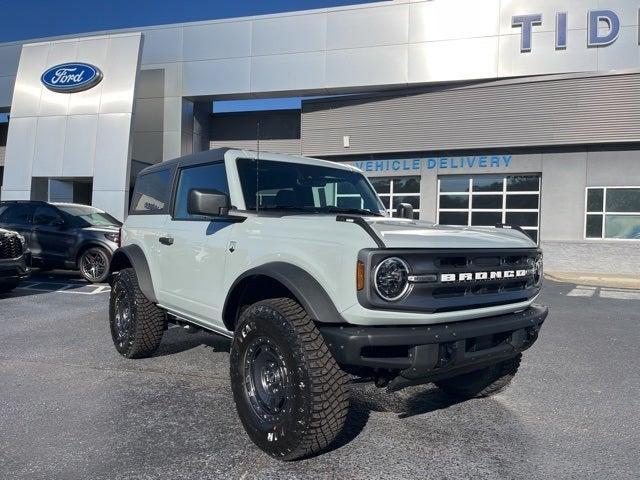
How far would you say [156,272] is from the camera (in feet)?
15.9

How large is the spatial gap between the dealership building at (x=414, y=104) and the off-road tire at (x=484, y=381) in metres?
14.8

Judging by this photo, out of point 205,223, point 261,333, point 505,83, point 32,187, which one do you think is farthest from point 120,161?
point 261,333

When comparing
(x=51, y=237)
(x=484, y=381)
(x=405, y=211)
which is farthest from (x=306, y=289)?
(x=51, y=237)

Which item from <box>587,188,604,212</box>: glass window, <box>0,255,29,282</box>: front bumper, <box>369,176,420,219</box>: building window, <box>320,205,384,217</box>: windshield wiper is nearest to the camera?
<box>320,205,384,217</box>: windshield wiper

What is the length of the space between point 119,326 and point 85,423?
1849 millimetres

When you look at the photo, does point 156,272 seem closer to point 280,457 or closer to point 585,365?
point 280,457

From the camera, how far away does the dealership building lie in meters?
16.9

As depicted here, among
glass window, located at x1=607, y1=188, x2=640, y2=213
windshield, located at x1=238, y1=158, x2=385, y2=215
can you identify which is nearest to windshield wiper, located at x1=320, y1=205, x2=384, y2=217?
windshield, located at x1=238, y1=158, x2=385, y2=215

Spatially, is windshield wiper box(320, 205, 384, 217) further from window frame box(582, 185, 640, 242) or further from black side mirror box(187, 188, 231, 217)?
window frame box(582, 185, 640, 242)

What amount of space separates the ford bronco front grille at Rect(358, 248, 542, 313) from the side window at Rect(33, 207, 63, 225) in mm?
10452

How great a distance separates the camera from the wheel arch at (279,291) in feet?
9.57

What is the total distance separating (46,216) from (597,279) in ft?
→ 47.6

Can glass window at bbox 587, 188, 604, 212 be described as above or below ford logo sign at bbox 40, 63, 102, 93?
below

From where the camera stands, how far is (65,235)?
437 inches
